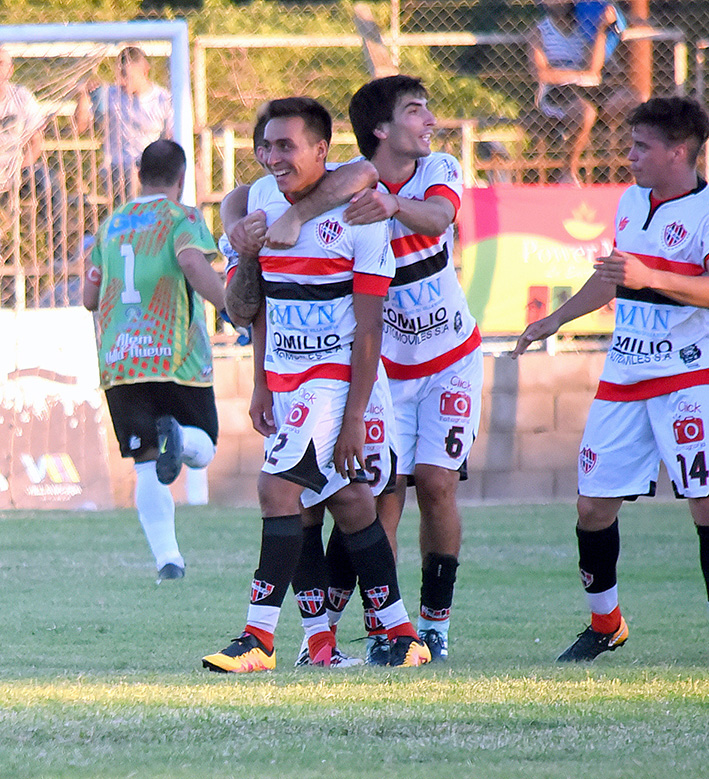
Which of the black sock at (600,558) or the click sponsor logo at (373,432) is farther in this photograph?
the black sock at (600,558)

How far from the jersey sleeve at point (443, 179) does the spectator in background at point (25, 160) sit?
7.71 m

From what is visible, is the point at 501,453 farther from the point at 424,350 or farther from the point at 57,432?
the point at 424,350

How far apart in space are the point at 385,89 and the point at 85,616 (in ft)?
8.59

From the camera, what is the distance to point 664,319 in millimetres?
5156

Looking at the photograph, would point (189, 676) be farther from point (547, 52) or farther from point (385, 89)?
point (547, 52)

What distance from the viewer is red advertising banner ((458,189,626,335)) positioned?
1278 cm

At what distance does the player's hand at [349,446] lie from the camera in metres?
4.68

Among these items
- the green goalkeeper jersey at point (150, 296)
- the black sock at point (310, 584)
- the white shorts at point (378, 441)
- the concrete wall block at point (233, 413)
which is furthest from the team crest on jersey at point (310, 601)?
the concrete wall block at point (233, 413)

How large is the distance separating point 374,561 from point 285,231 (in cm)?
113

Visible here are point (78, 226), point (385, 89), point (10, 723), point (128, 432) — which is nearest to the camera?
point (10, 723)

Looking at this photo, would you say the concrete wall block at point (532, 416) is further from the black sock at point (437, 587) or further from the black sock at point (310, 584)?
the black sock at point (310, 584)

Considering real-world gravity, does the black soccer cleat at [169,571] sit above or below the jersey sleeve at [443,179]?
below

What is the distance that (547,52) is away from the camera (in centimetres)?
1338

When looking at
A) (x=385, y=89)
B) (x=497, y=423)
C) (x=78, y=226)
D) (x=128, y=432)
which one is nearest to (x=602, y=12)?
(x=497, y=423)
